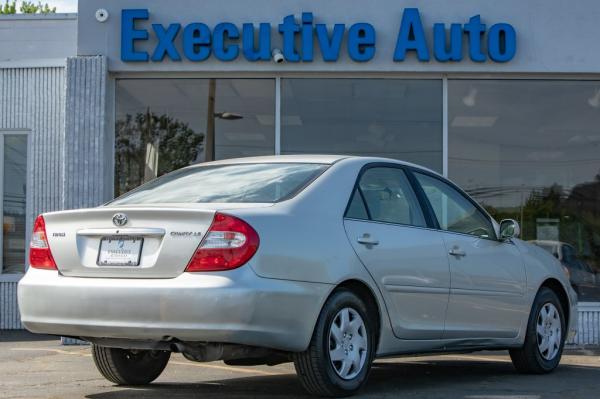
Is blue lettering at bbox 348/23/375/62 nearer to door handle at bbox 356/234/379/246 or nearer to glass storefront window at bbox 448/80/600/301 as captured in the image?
glass storefront window at bbox 448/80/600/301

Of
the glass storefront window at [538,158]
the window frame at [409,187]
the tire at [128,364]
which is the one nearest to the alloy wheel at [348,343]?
the window frame at [409,187]

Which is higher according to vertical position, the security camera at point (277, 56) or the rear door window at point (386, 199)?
A: the security camera at point (277, 56)

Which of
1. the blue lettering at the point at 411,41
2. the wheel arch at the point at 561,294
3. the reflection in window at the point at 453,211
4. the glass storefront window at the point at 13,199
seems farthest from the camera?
the glass storefront window at the point at 13,199

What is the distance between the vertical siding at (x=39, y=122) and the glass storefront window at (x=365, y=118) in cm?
277

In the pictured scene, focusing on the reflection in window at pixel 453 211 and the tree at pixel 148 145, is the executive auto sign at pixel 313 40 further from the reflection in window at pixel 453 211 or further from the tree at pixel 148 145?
the reflection in window at pixel 453 211

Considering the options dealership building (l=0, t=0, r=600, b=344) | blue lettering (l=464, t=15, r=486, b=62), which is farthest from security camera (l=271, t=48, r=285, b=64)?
blue lettering (l=464, t=15, r=486, b=62)

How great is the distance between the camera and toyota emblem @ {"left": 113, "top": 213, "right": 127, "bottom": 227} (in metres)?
5.98

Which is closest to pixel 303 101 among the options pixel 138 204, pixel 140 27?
pixel 140 27

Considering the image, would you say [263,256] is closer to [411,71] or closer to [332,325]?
[332,325]

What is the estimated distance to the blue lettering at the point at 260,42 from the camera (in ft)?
39.1

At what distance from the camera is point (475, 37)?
39.0 feet

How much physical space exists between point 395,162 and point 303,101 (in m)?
5.13

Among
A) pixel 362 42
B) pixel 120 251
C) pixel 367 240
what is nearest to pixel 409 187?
pixel 367 240

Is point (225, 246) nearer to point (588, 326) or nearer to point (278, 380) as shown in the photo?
point (278, 380)
